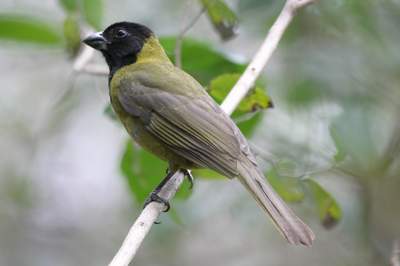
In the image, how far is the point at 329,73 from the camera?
185 inches

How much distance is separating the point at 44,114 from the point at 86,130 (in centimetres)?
62

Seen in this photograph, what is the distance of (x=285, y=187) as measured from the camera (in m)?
4.12

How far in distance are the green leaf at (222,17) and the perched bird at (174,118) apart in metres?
0.27

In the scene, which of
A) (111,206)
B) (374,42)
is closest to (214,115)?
(374,42)

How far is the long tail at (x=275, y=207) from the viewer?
3248 mm

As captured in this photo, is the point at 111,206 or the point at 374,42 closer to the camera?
the point at 374,42

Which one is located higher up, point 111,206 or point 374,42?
point 374,42

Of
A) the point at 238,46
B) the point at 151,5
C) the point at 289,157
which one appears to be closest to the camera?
the point at 289,157

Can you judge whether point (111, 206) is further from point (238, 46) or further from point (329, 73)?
point (329, 73)

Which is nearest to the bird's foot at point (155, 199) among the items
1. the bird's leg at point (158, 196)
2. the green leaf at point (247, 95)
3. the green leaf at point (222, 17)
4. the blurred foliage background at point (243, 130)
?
the bird's leg at point (158, 196)

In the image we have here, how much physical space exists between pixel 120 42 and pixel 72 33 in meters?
0.32

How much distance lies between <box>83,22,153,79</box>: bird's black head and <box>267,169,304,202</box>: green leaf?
3.19 ft

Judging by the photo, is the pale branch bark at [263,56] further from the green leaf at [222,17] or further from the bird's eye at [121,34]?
the bird's eye at [121,34]

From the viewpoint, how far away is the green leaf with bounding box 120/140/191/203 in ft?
13.1
